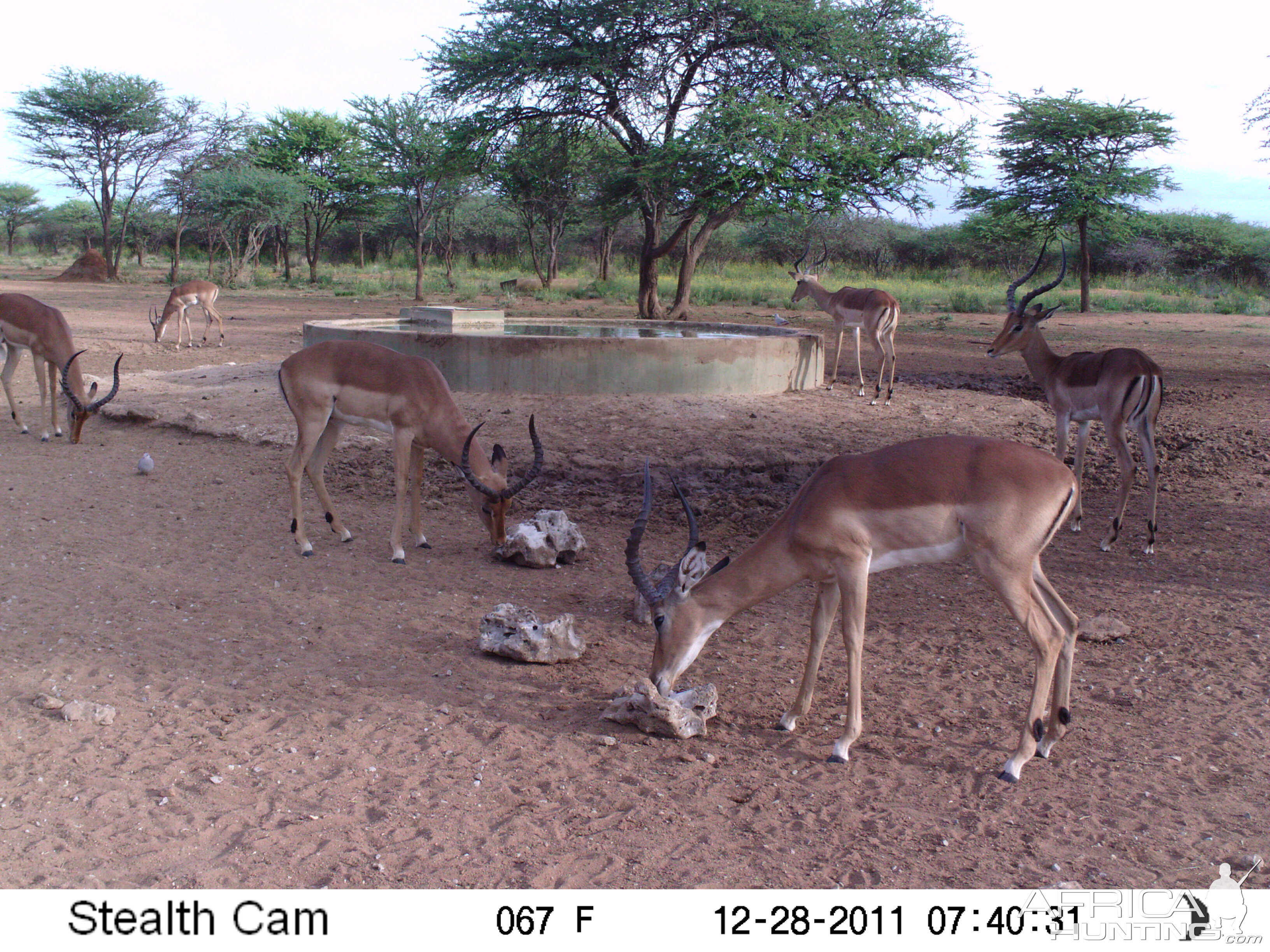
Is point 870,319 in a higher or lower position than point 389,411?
higher

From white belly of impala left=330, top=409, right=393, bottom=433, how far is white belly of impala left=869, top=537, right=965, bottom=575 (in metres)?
3.50

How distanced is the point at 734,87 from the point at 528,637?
15763 mm

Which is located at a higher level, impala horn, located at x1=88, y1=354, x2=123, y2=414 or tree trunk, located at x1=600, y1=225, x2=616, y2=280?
tree trunk, located at x1=600, y1=225, x2=616, y2=280

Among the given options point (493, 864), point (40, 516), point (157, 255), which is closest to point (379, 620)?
point (493, 864)

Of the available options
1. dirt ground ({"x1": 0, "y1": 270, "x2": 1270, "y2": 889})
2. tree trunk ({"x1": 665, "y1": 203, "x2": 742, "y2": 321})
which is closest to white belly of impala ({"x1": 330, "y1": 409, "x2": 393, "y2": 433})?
dirt ground ({"x1": 0, "y1": 270, "x2": 1270, "y2": 889})

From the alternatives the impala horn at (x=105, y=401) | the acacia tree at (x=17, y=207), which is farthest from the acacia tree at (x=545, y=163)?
the acacia tree at (x=17, y=207)

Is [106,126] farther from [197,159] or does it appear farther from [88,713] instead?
[88,713]

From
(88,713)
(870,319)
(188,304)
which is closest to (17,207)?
(188,304)

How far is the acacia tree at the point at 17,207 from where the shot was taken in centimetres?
5156

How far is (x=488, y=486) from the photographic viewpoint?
19.8 ft

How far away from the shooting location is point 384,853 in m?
3.05

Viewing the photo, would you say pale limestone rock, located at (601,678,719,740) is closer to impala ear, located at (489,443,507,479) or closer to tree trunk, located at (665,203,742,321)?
impala ear, located at (489,443,507,479)

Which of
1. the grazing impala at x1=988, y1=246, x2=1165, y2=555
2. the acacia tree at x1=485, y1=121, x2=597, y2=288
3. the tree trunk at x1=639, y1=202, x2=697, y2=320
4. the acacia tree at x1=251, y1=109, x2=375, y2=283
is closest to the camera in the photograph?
the grazing impala at x1=988, y1=246, x2=1165, y2=555

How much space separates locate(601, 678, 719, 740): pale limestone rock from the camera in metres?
3.86
